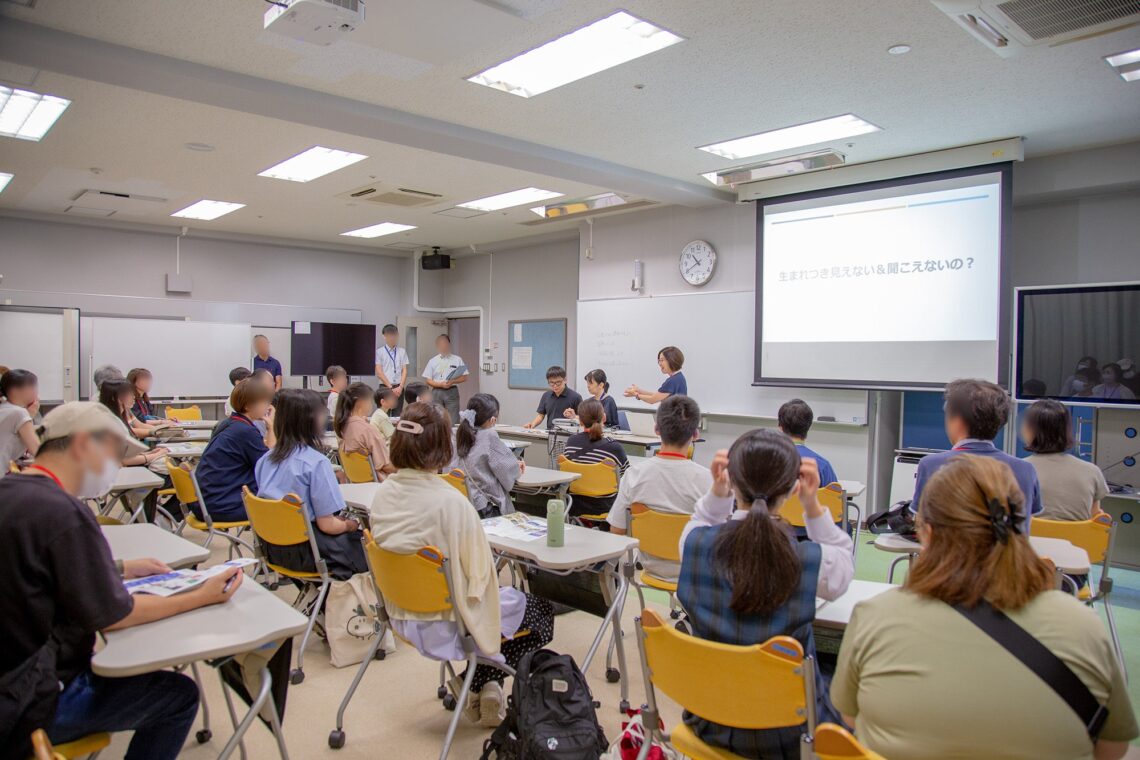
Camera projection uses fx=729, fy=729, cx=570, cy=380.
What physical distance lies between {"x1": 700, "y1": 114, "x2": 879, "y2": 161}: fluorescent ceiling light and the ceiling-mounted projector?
3220 millimetres

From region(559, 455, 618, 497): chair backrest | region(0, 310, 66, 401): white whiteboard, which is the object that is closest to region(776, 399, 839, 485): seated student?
region(559, 455, 618, 497): chair backrest

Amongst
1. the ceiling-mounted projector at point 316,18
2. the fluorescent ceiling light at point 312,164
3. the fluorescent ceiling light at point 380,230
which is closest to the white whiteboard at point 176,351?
the fluorescent ceiling light at point 380,230

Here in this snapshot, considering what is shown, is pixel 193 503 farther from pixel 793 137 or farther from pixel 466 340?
pixel 466 340

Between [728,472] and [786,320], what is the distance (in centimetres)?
492

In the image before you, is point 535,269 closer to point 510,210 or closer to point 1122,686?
point 510,210

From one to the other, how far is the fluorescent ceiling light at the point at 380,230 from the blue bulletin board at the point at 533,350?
6.47 feet

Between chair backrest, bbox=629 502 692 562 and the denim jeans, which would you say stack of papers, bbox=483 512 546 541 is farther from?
the denim jeans

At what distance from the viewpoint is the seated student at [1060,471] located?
3.22 meters

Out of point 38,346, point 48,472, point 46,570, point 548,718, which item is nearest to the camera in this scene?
point 46,570

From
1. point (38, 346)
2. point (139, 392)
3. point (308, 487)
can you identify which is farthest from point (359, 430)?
point (38, 346)

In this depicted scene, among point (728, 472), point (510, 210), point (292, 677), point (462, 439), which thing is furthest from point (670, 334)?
point (728, 472)

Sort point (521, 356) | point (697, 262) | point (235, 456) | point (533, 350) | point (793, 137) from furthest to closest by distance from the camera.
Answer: point (521, 356)
point (533, 350)
point (697, 262)
point (793, 137)
point (235, 456)

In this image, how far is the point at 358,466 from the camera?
474 centimetres

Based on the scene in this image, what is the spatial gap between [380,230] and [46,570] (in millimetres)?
8083
